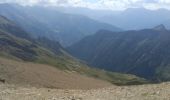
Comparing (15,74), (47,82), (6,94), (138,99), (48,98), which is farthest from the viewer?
(47,82)

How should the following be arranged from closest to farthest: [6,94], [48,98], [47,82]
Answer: [48,98]
[6,94]
[47,82]

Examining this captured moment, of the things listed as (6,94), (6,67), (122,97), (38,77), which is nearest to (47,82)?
(38,77)

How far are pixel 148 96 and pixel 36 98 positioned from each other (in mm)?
6883

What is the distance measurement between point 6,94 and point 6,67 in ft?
74.4

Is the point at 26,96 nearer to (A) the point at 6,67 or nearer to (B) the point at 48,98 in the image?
(B) the point at 48,98

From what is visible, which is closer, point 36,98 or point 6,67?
point 36,98

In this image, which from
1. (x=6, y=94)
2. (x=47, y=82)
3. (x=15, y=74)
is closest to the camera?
(x=6, y=94)

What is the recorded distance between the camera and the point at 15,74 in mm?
46719

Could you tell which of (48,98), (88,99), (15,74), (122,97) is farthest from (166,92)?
(15,74)

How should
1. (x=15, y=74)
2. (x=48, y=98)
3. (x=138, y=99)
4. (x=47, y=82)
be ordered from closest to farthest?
(x=138, y=99) < (x=48, y=98) < (x=15, y=74) < (x=47, y=82)

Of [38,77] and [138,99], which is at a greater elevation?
[38,77]

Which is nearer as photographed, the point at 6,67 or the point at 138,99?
the point at 138,99

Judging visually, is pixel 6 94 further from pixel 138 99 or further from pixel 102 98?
pixel 138 99

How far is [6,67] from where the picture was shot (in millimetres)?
49281
